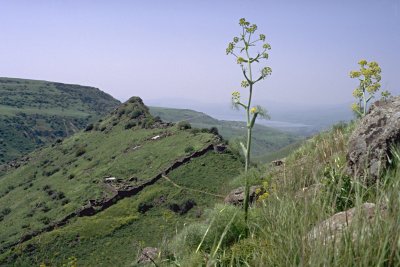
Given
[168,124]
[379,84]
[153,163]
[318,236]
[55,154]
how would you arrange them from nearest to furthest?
[318,236] < [379,84] < [153,163] < [168,124] < [55,154]

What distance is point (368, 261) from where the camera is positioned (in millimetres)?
2947

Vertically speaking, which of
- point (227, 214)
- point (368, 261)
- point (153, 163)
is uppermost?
point (368, 261)

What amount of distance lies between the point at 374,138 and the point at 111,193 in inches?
3187

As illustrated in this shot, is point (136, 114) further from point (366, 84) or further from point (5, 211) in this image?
point (366, 84)

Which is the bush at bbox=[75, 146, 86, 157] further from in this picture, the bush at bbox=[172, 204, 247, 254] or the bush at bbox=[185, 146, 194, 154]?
the bush at bbox=[172, 204, 247, 254]

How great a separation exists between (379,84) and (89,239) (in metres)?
60.7

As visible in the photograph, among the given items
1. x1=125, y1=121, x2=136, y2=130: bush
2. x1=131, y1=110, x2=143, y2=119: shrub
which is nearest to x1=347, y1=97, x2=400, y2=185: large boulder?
x1=125, y1=121, x2=136, y2=130: bush

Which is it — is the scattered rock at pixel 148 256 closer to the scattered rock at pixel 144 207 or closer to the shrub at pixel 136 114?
the scattered rock at pixel 144 207

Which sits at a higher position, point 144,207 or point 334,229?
point 334,229

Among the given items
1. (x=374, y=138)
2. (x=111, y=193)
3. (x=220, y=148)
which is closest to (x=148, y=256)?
(x=374, y=138)

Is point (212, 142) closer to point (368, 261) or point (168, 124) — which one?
point (168, 124)

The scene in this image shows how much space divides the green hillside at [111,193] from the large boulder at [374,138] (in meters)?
41.2

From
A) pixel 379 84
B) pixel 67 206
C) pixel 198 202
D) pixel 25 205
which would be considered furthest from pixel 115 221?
pixel 379 84

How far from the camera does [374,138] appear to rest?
19.6 ft
